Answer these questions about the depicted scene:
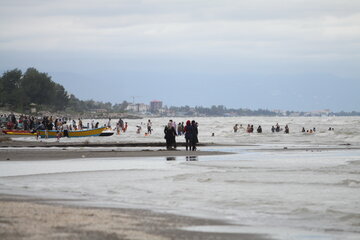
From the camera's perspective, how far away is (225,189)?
1695 cm

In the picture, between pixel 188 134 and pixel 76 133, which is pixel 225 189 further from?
pixel 76 133

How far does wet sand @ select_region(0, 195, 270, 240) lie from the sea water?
22.6 inches

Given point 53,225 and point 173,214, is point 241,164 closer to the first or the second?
point 173,214

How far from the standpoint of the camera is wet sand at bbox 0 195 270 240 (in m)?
9.93

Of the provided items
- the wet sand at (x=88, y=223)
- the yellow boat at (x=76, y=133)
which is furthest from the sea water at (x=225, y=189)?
the yellow boat at (x=76, y=133)

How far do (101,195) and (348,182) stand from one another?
693 centimetres

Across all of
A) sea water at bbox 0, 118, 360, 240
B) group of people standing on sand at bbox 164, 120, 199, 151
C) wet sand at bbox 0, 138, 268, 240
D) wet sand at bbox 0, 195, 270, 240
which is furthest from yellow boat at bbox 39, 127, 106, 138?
wet sand at bbox 0, 195, 270, 240

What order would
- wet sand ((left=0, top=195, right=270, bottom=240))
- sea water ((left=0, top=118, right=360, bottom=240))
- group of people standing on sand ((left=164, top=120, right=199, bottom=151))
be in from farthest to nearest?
group of people standing on sand ((left=164, top=120, right=199, bottom=151)) → sea water ((left=0, top=118, right=360, bottom=240)) → wet sand ((left=0, top=195, right=270, bottom=240))

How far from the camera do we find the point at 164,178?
19812mm

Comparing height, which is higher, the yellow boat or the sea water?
the yellow boat

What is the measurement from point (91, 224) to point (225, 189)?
6.58m

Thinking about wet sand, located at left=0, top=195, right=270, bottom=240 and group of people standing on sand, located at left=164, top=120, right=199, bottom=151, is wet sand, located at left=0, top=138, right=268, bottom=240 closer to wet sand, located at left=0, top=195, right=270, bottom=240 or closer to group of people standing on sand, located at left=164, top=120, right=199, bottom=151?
wet sand, located at left=0, top=195, right=270, bottom=240

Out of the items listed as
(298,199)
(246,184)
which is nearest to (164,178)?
(246,184)

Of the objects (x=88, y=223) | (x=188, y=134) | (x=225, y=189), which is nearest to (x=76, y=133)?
(x=188, y=134)
